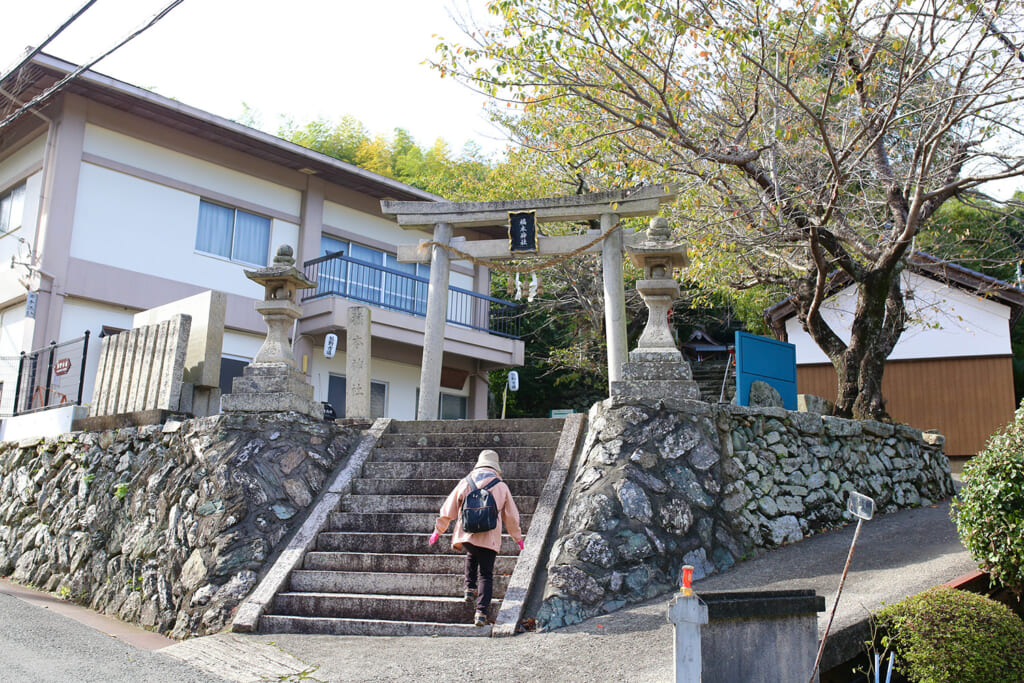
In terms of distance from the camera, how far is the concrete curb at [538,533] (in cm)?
684

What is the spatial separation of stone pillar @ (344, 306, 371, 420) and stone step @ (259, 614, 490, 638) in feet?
13.8

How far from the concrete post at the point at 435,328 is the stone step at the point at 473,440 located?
1021 mm

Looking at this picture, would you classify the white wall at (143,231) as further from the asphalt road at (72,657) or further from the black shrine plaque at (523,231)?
the asphalt road at (72,657)

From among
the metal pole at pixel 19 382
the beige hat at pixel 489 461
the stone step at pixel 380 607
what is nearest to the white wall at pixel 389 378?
the metal pole at pixel 19 382

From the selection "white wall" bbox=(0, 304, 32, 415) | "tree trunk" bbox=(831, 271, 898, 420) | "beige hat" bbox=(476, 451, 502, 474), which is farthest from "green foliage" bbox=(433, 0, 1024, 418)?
"white wall" bbox=(0, 304, 32, 415)

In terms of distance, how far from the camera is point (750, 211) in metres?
10.9

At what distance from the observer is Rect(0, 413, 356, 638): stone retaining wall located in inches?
318

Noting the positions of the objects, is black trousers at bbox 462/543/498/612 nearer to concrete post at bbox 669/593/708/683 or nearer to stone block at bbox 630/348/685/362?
concrete post at bbox 669/593/708/683

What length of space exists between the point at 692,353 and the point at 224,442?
20.4 m

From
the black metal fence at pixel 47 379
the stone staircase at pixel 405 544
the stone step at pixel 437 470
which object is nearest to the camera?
the stone staircase at pixel 405 544

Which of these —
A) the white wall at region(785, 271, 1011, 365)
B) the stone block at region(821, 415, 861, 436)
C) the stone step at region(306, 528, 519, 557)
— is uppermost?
the white wall at region(785, 271, 1011, 365)

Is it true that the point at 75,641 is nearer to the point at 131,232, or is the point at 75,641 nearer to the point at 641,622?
the point at 641,622

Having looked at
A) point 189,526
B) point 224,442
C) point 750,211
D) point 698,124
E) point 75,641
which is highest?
point 698,124

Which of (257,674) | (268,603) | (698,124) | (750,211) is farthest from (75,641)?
(698,124)
